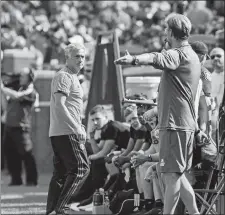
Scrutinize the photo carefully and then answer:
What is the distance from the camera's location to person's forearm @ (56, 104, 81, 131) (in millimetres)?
9008

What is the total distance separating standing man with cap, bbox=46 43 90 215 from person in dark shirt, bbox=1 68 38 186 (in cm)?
564

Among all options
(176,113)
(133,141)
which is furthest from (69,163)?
(176,113)

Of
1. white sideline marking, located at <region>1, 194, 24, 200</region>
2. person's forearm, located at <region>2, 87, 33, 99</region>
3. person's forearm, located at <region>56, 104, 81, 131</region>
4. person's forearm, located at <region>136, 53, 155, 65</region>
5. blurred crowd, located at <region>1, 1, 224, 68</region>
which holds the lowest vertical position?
white sideline marking, located at <region>1, 194, 24, 200</region>

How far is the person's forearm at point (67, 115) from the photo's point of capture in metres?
9.01

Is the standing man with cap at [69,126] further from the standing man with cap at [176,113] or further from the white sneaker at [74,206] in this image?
the white sneaker at [74,206]

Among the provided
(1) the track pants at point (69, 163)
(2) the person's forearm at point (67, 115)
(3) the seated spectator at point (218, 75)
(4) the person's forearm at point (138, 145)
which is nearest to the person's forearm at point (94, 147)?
(4) the person's forearm at point (138, 145)

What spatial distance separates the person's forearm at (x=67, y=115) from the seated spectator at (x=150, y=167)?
2.09 ft

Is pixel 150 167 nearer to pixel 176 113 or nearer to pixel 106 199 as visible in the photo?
pixel 106 199

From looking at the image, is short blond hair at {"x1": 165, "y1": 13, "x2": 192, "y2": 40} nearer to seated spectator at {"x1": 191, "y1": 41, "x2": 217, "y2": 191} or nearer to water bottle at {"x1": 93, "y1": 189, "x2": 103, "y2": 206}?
seated spectator at {"x1": 191, "y1": 41, "x2": 217, "y2": 191}

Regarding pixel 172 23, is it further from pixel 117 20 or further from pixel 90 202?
pixel 117 20

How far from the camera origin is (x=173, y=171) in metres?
7.58

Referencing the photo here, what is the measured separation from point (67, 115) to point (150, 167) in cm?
99

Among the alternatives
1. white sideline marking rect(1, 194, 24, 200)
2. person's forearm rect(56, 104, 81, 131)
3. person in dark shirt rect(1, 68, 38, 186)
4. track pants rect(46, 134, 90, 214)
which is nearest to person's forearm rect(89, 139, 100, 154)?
white sideline marking rect(1, 194, 24, 200)

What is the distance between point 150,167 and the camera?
9328mm
